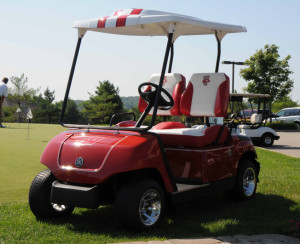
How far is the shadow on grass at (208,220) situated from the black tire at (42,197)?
13 centimetres

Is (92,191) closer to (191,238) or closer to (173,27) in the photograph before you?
(191,238)

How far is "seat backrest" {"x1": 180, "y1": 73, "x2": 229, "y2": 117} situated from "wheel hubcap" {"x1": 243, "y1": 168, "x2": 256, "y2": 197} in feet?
3.36

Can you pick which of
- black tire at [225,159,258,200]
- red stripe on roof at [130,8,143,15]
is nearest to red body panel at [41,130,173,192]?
red stripe on roof at [130,8,143,15]

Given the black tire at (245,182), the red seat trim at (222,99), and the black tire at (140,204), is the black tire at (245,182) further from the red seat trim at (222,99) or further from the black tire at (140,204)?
the black tire at (140,204)

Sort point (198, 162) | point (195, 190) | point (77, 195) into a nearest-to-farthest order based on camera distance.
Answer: point (77, 195)
point (195, 190)
point (198, 162)

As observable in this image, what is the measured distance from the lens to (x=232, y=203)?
19.6ft

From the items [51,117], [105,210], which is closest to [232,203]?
[105,210]

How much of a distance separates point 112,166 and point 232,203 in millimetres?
2466

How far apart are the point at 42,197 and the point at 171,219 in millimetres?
1440

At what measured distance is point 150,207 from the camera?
437 cm

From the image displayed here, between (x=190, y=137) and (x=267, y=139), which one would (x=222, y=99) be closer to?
(x=190, y=137)

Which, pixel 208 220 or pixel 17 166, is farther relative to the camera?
pixel 17 166

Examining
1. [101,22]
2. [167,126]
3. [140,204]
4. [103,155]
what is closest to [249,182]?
[167,126]

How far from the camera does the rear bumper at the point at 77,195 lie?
4.11 meters
